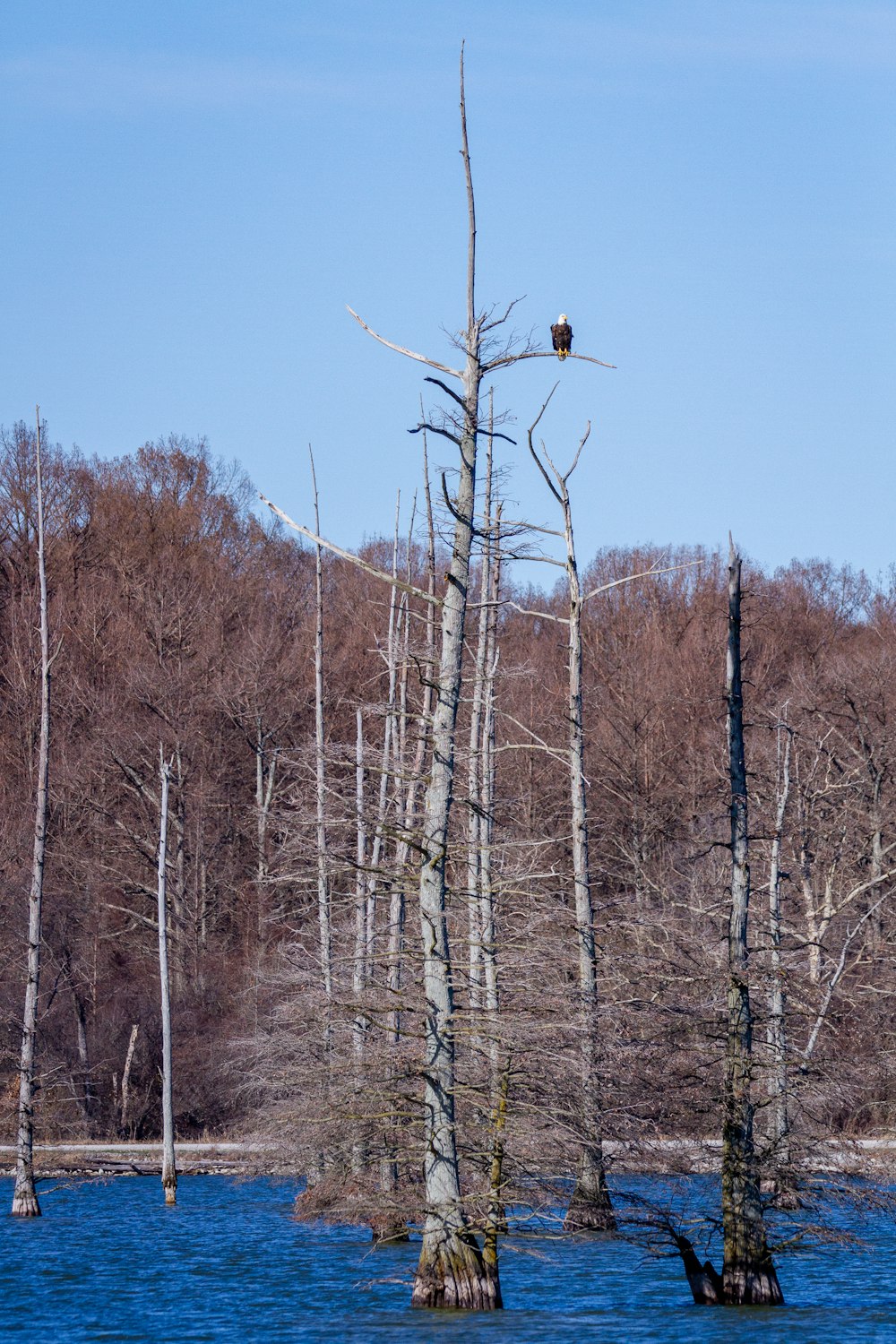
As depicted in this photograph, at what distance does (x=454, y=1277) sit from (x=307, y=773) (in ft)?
124

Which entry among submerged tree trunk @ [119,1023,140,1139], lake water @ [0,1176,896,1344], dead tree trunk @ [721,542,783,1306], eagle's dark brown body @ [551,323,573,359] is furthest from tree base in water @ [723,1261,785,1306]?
submerged tree trunk @ [119,1023,140,1139]

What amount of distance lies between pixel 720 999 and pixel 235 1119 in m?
26.1

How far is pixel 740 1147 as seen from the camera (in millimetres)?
16453

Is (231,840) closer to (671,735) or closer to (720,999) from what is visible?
(671,735)

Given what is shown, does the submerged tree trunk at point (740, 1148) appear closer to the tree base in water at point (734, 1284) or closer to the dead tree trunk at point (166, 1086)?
the tree base in water at point (734, 1284)

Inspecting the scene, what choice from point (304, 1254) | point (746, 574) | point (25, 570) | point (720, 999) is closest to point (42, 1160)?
point (304, 1254)

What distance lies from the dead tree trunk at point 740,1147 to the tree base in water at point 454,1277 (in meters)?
2.59

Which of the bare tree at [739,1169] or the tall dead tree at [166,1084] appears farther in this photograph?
the tall dead tree at [166,1084]

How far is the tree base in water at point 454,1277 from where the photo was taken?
15.4 meters

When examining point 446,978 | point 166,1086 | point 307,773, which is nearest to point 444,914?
point 446,978

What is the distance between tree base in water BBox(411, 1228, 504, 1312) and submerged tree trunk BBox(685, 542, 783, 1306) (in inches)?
101

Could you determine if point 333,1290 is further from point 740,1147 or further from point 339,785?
point 339,785

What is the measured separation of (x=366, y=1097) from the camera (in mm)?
16172

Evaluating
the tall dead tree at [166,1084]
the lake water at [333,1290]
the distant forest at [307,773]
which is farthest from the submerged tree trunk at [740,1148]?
the tall dead tree at [166,1084]
